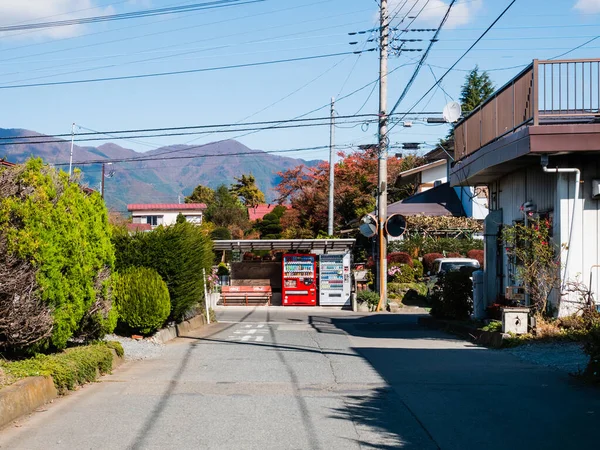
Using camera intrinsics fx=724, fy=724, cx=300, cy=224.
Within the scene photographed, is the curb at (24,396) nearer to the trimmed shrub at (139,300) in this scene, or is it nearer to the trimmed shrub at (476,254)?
the trimmed shrub at (139,300)

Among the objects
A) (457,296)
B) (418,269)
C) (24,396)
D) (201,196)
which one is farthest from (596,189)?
(201,196)

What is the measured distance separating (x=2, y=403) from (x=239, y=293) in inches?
1042

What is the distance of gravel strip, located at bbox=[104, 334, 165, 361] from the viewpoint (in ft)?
43.2

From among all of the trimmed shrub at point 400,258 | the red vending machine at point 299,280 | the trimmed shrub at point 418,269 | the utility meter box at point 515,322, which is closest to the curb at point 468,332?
the utility meter box at point 515,322

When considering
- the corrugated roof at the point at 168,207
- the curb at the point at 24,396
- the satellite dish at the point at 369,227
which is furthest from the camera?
the corrugated roof at the point at 168,207

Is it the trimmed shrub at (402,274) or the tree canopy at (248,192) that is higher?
the tree canopy at (248,192)

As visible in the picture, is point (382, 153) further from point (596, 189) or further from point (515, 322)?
point (515, 322)

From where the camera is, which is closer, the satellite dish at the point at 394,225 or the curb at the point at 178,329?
the curb at the point at 178,329

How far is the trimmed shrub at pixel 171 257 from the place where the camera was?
1614cm

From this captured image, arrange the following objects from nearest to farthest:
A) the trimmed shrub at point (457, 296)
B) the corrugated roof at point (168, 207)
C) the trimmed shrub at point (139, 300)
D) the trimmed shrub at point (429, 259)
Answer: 1. the trimmed shrub at point (139, 300)
2. the trimmed shrub at point (457, 296)
3. the trimmed shrub at point (429, 259)
4. the corrugated roof at point (168, 207)

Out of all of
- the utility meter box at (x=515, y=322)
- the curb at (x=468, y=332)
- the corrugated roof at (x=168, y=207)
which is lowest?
the curb at (x=468, y=332)

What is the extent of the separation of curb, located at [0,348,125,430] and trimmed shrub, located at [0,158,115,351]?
2.43ft

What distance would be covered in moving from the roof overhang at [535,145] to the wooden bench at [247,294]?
60.4 ft

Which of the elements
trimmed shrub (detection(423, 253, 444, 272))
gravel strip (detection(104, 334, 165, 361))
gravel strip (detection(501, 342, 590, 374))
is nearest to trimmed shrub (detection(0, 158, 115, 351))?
gravel strip (detection(104, 334, 165, 361))
